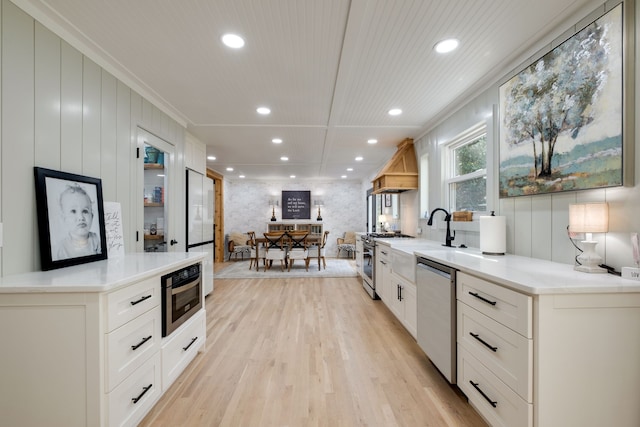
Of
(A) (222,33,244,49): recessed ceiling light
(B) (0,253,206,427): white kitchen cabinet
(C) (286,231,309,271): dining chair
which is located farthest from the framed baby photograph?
(C) (286,231,309,271): dining chair

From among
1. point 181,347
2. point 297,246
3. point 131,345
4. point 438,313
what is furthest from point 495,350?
point 297,246

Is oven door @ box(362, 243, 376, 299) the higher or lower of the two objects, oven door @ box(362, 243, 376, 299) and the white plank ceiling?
the lower

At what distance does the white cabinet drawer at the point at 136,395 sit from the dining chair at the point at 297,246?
15.3 ft

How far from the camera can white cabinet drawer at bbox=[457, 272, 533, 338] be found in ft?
4.24

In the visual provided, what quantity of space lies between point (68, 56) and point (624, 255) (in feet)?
11.7

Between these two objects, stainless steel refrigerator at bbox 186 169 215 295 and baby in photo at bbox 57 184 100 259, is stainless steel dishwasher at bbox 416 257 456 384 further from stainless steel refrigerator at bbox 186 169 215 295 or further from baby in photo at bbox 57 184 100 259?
stainless steel refrigerator at bbox 186 169 215 295

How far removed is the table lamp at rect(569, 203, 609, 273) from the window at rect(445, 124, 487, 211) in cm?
125

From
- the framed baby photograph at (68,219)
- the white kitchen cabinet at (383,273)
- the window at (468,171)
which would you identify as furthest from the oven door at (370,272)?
the framed baby photograph at (68,219)

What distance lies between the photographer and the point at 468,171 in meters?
3.19

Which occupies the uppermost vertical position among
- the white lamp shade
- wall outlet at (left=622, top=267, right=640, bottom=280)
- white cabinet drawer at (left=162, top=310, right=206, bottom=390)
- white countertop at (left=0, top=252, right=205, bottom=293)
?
the white lamp shade

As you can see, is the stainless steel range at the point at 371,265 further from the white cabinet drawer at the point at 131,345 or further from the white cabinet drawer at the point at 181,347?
the white cabinet drawer at the point at 131,345

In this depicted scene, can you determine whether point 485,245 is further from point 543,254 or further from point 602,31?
point 602,31

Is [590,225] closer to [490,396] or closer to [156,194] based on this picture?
[490,396]

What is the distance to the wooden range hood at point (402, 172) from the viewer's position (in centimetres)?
423
